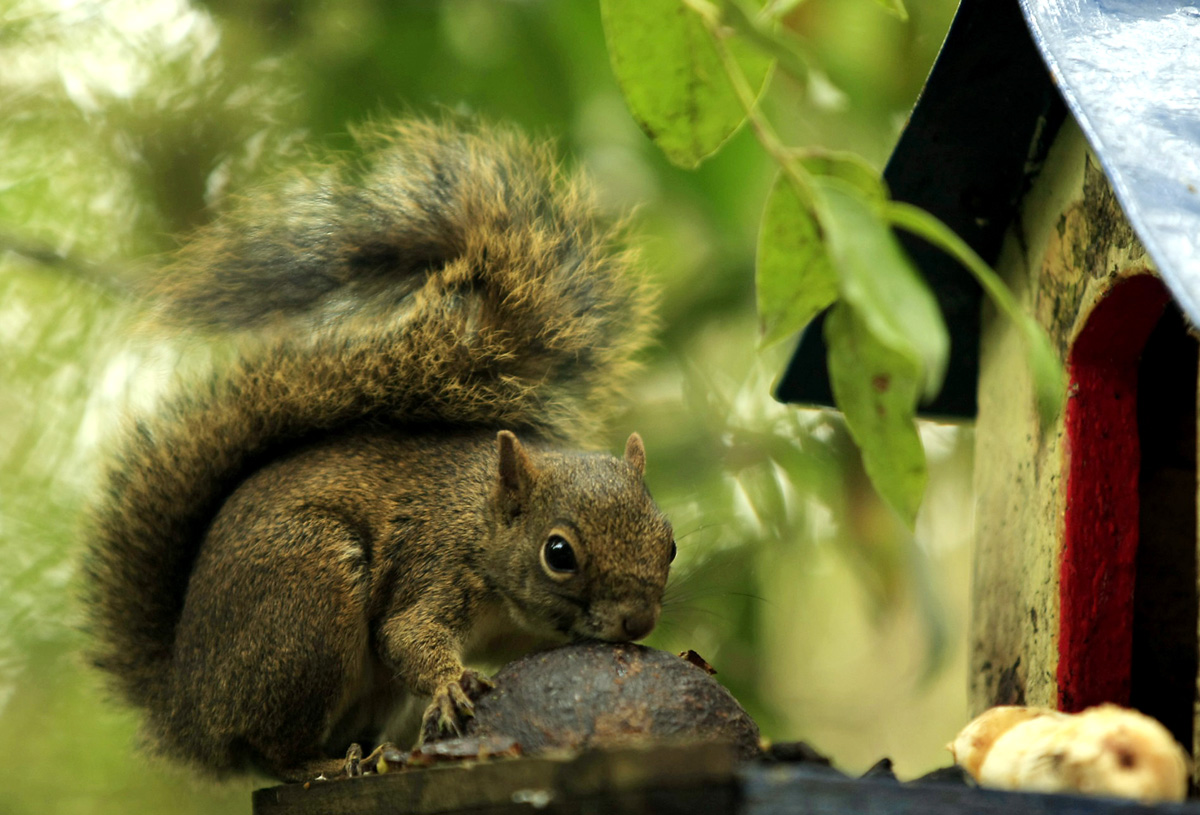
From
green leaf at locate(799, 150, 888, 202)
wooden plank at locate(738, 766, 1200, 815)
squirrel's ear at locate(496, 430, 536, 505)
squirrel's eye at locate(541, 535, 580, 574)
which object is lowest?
wooden plank at locate(738, 766, 1200, 815)

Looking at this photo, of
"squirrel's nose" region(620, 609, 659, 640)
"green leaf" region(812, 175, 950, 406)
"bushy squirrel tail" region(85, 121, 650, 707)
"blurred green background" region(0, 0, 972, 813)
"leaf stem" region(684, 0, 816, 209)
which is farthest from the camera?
"blurred green background" region(0, 0, 972, 813)

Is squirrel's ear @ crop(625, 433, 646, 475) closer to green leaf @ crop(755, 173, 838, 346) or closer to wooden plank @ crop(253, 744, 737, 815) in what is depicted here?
wooden plank @ crop(253, 744, 737, 815)

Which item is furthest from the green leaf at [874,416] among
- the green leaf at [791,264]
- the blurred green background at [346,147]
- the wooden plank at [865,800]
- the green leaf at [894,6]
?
the blurred green background at [346,147]

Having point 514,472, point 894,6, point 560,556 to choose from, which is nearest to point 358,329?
point 514,472

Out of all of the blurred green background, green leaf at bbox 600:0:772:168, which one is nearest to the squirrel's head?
green leaf at bbox 600:0:772:168

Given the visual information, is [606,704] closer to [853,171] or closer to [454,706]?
[454,706]
